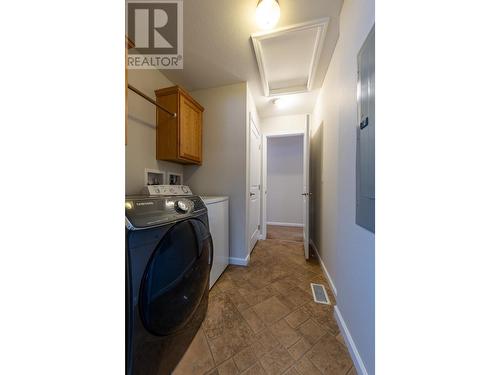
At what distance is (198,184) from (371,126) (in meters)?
1.93

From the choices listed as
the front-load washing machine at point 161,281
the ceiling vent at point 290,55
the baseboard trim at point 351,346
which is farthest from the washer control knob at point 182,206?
the ceiling vent at point 290,55

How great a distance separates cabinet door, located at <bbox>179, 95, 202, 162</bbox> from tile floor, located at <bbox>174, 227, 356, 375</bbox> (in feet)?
4.86

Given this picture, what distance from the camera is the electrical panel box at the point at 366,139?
748mm

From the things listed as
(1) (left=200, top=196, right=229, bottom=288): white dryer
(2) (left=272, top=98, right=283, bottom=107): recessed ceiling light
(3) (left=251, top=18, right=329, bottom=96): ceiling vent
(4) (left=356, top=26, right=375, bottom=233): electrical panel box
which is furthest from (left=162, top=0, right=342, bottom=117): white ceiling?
(1) (left=200, top=196, right=229, bottom=288): white dryer

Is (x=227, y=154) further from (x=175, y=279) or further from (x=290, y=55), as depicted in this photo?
(x=175, y=279)

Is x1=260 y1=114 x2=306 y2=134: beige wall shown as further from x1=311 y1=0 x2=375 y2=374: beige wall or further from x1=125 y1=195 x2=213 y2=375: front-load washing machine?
x1=125 y1=195 x2=213 y2=375: front-load washing machine

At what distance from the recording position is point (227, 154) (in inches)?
82.4

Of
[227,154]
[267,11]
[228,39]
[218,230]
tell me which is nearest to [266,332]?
[218,230]

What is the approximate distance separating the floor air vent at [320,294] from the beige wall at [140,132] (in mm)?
2035

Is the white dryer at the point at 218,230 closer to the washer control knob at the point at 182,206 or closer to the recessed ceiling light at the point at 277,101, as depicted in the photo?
the washer control knob at the point at 182,206

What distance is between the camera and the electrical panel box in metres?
0.75

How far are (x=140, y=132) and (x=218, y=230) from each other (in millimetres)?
1278
